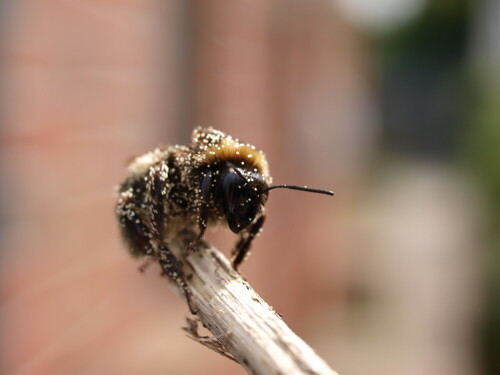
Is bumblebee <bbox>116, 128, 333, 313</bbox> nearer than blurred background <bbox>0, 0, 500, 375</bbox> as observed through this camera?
Yes

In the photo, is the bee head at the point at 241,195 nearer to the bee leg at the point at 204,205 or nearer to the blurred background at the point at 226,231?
the bee leg at the point at 204,205

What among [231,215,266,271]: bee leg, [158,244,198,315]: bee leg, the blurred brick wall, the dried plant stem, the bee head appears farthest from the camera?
the blurred brick wall

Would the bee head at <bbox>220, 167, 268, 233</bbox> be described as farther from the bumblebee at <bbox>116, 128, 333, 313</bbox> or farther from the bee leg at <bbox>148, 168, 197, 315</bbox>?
the bee leg at <bbox>148, 168, 197, 315</bbox>

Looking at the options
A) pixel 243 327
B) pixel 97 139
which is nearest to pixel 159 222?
pixel 243 327

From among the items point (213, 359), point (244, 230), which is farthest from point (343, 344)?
point (244, 230)

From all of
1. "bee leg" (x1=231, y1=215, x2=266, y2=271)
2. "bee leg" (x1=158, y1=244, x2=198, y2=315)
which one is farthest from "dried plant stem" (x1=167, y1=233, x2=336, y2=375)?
"bee leg" (x1=231, y1=215, x2=266, y2=271)

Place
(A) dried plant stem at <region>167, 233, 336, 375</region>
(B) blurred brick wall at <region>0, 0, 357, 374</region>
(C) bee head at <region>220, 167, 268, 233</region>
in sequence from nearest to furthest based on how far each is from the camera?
(A) dried plant stem at <region>167, 233, 336, 375</region> → (C) bee head at <region>220, 167, 268, 233</region> → (B) blurred brick wall at <region>0, 0, 357, 374</region>
